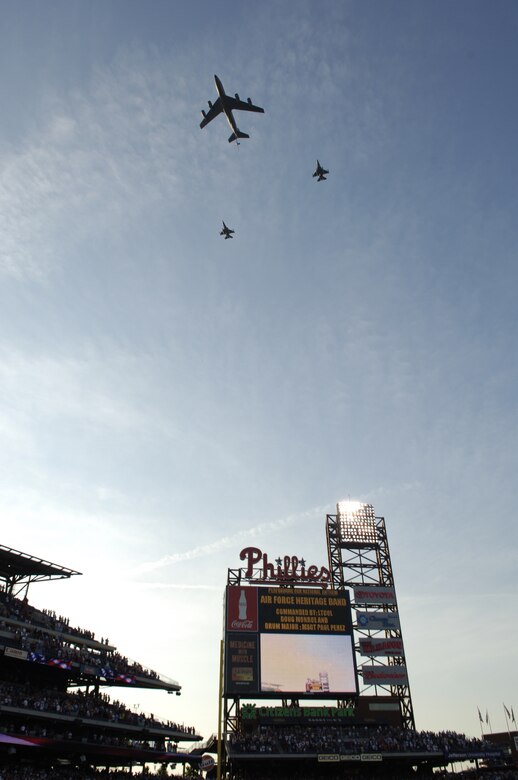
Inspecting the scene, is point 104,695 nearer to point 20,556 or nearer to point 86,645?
point 86,645

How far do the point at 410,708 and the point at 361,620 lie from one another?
8475mm

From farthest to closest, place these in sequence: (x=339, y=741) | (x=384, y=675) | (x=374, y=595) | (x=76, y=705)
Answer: (x=374, y=595), (x=384, y=675), (x=339, y=741), (x=76, y=705)

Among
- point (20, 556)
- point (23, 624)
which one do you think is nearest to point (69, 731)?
point (23, 624)

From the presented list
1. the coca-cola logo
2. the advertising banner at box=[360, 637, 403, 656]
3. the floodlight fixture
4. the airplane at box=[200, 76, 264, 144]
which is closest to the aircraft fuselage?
the airplane at box=[200, 76, 264, 144]

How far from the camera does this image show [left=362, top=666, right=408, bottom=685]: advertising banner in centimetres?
5425

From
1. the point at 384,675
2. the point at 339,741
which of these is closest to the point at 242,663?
the point at 339,741

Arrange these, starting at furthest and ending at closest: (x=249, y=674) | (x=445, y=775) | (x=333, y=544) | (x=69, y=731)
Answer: (x=333, y=544) < (x=445, y=775) < (x=249, y=674) < (x=69, y=731)

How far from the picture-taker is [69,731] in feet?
155

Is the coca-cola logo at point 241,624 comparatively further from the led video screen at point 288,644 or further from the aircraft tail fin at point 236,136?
the aircraft tail fin at point 236,136

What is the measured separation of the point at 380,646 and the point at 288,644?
31.3 ft

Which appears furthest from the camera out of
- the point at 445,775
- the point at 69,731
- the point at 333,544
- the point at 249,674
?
the point at 333,544

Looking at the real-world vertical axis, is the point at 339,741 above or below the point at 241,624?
below

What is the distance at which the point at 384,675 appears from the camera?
54.6 meters

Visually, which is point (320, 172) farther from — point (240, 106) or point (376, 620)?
point (376, 620)
